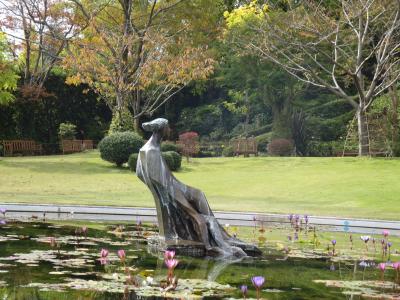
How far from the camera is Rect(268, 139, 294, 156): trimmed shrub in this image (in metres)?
37.8

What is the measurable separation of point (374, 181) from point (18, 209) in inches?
488

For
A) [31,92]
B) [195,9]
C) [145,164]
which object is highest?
[195,9]

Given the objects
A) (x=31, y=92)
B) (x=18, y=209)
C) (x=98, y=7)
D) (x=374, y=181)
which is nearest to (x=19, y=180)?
(x=18, y=209)

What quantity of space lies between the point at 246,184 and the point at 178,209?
1431cm

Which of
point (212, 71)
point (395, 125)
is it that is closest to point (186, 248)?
point (395, 125)

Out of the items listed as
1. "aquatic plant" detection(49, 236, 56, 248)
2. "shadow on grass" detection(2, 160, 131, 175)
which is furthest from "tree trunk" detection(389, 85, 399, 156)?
"aquatic plant" detection(49, 236, 56, 248)

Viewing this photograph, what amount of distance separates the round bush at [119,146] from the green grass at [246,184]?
0.64 metres

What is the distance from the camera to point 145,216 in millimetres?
13812

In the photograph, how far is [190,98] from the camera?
156ft

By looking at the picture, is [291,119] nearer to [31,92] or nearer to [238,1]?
[238,1]

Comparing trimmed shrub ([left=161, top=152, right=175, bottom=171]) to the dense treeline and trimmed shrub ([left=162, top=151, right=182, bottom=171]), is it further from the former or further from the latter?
the dense treeline

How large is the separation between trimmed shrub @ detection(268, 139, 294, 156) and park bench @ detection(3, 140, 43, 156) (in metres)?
12.7

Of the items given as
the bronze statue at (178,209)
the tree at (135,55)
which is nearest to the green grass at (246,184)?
the tree at (135,55)

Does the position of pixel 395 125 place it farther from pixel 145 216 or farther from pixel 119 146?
pixel 145 216
